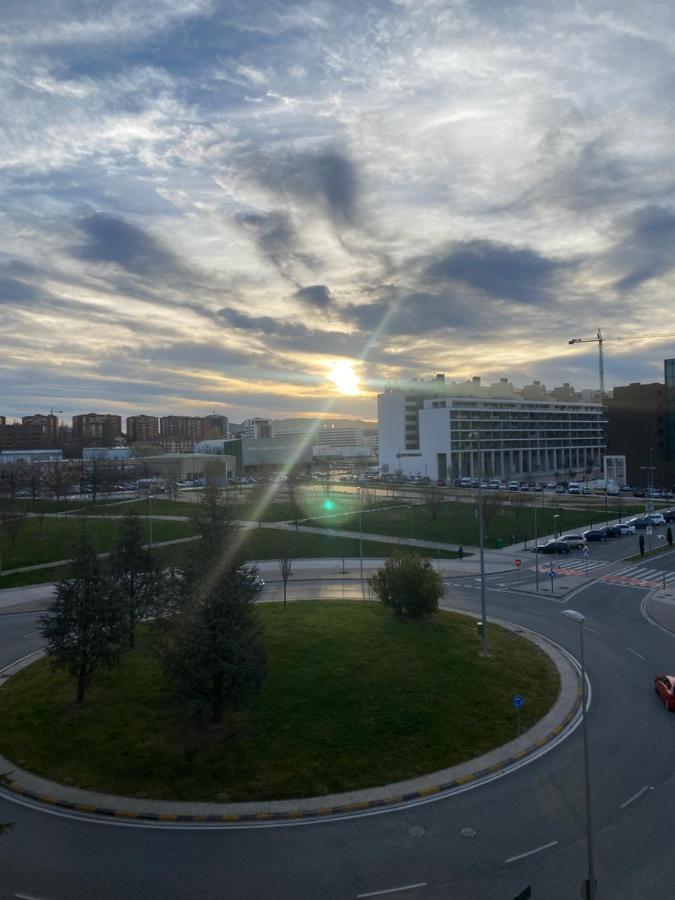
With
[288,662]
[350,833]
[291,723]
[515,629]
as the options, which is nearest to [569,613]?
[350,833]

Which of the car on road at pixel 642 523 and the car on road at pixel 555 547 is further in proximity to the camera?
the car on road at pixel 642 523

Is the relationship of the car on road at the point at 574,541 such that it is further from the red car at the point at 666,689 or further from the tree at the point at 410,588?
the red car at the point at 666,689

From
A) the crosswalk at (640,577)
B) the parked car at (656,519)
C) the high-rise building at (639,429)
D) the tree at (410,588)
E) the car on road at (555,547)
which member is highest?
the high-rise building at (639,429)

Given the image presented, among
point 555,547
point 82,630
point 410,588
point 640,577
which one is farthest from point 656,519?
point 82,630

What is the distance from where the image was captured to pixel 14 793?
15.7 metres

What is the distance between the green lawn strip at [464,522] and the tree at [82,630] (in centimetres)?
3840

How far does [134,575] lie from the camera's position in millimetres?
27547

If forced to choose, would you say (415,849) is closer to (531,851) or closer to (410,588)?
(531,851)

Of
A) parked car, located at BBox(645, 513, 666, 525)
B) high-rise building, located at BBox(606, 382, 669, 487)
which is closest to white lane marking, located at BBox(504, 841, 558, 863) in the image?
parked car, located at BBox(645, 513, 666, 525)

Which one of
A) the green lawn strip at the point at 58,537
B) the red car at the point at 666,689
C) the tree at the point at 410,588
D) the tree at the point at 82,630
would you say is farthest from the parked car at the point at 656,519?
the tree at the point at 82,630

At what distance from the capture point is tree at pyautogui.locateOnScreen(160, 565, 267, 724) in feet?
58.1

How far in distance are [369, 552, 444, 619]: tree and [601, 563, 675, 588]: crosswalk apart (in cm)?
1612

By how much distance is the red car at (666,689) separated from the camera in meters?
19.8

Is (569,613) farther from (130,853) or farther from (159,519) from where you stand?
(159,519)
